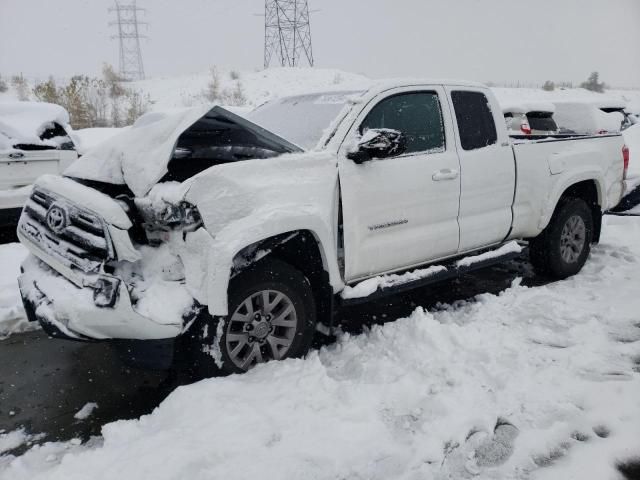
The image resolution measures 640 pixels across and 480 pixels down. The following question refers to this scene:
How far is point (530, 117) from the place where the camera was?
8266 millimetres

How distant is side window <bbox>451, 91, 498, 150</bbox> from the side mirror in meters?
1.01

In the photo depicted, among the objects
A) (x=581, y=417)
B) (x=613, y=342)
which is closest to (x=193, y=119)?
(x=581, y=417)

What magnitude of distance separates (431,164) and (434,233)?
53 centimetres

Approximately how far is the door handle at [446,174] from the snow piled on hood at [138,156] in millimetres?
1748

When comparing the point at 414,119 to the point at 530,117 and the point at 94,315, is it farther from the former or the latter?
the point at 530,117

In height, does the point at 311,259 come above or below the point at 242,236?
below

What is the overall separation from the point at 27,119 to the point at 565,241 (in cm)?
623

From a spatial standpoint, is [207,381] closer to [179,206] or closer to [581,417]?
[179,206]

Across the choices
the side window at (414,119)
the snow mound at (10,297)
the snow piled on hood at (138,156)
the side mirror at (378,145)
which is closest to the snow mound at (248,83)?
the snow mound at (10,297)

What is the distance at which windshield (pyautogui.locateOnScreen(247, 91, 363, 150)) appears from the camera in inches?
144

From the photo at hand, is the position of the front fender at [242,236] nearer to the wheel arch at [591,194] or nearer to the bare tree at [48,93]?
the wheel arch at [591,194]

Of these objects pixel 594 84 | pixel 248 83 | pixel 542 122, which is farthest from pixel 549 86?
pixel 542 122

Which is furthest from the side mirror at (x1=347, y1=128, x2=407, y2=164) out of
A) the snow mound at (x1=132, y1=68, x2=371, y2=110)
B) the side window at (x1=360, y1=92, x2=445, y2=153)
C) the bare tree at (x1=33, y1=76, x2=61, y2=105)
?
the snow mound at (x1=132, y1=68, x2=371, y2=110)

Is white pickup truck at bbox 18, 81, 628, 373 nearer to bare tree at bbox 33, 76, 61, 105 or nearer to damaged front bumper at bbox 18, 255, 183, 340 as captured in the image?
damaged front bumper at bbox 18, 255, 183, 340
